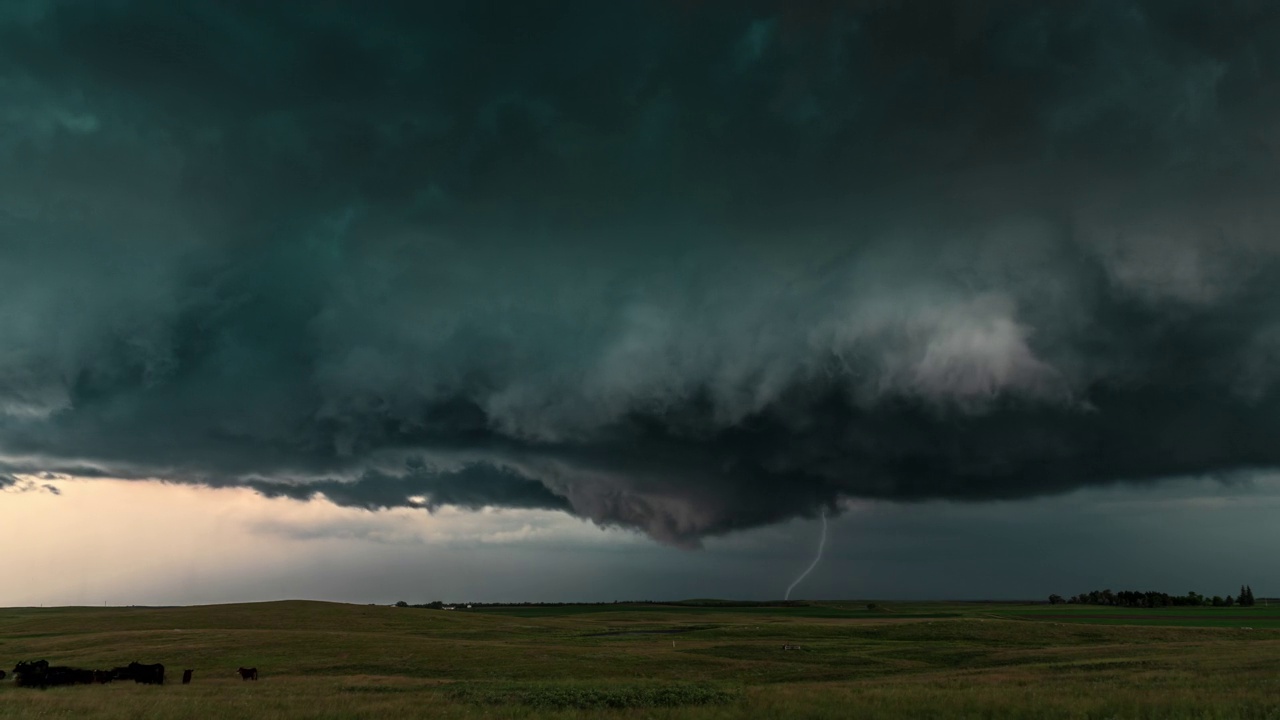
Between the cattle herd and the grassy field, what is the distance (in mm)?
1303

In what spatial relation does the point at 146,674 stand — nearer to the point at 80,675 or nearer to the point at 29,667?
the point at 80,675

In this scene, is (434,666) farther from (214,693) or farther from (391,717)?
(391,717)

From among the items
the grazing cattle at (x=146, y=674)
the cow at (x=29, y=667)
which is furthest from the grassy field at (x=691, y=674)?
the grazing cattle at (x=146, y=674)

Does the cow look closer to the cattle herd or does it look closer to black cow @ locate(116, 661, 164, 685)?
the cattle herd

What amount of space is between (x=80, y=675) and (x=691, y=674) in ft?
130

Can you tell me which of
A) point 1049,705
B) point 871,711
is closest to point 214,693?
point 871,711

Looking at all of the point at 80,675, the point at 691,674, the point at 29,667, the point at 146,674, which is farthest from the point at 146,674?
the point at 691,674

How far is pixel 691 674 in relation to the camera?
5588 cm

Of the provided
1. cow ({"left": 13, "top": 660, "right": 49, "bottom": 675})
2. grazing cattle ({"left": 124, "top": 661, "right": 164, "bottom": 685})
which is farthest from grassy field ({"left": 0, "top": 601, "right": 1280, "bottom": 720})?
grazing cattle ({"left": 124, "top": 661, "right": 164, "bottom": 685})

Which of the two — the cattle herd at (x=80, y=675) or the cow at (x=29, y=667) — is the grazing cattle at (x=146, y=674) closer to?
the cattle herd at (x=80, y=675)

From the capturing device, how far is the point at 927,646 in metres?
80.4

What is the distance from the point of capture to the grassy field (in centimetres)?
3102

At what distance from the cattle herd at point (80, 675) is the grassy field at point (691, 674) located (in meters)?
1.30

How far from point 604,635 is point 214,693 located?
236 ft
